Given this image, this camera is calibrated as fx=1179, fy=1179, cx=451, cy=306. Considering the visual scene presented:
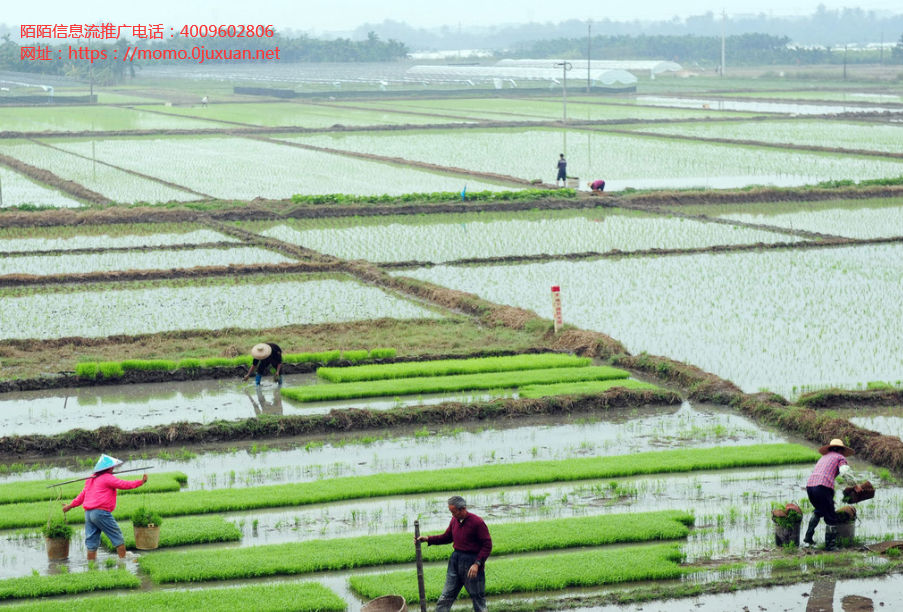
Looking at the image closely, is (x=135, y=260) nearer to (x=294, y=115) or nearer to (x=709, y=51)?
(x=294, y=115)

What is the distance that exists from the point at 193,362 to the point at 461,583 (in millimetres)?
7966

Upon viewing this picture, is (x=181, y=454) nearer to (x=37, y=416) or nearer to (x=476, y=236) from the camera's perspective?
(x=37, y=416)

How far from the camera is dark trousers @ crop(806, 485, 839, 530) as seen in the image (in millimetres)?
9449

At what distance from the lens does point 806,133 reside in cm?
4547

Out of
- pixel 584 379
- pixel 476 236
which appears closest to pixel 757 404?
pixel 584 379

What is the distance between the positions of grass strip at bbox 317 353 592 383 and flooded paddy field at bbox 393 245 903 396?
4.48 feet

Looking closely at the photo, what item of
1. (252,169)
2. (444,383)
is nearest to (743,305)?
(444,383)

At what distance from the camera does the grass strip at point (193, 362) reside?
48.5 ft

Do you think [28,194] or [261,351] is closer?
[261,351]

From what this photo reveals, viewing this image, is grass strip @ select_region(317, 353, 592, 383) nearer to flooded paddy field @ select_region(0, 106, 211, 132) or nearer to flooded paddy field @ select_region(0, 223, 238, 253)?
flooded paddy field @ select_region(0, 223, 238, 253)

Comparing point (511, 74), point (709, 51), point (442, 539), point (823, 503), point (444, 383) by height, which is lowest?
point (444, 383)

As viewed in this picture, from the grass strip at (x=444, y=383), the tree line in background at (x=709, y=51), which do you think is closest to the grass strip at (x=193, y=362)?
the grass strip at (x=444, y=383)

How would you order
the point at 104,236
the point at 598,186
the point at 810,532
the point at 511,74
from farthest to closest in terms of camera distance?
the point at 511,74 → the point at 598,186 → the point at 104,236 → the point at 810,532

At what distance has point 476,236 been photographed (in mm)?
25375
